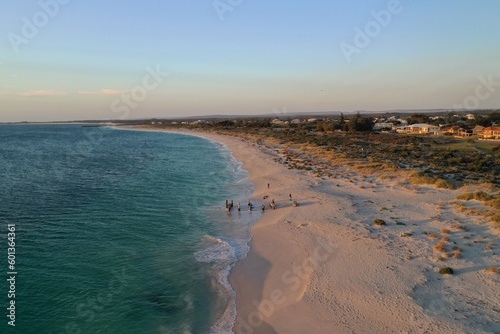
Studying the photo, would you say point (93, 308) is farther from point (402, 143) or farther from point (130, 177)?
point (402, 143)

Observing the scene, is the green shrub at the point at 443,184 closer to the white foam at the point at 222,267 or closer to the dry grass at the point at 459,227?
the dry grass at the point at 459,227

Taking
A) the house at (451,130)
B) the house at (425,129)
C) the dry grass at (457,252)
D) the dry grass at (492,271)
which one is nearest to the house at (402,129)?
the house at (425,129)

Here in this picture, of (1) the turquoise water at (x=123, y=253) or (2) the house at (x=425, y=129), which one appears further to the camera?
(2) the house at (x=425, y=129)

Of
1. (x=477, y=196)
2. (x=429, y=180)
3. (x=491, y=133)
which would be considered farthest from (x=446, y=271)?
(x=491, y=133)

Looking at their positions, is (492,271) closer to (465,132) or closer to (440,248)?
(440,248)

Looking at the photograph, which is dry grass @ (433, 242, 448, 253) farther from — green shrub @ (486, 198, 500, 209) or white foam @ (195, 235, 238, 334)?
white foam @ (195, 235, 238, 334)

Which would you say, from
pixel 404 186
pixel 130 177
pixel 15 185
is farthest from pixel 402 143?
pixel 15 185
